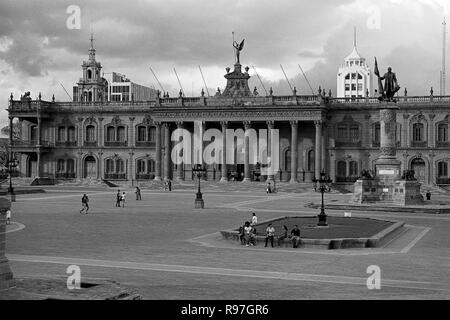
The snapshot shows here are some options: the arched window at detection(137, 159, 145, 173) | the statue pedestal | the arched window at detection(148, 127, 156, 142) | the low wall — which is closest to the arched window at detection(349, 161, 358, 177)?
the arched window at detection(148, 127, 156, 142)

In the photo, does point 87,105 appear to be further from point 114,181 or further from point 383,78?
point 383,78

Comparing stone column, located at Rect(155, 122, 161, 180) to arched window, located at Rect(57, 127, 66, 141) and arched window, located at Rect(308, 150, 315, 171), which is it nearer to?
arched window, located at Rect(57, 127, 66, 141)

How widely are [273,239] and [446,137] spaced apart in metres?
62.3

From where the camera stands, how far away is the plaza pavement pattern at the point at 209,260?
17.7 metres

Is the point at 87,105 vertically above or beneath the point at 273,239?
above

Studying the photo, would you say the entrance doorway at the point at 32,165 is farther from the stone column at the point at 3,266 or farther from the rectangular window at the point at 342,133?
the stone column at the point at 3,266

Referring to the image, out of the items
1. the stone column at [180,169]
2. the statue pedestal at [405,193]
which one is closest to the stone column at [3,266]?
the statue pedestal at [405,193]

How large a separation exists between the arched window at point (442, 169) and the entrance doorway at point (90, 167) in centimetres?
4609

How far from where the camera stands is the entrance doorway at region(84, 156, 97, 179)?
9731cm

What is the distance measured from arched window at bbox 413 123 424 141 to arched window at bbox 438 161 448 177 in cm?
387

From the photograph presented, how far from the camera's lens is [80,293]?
14.3 metres
